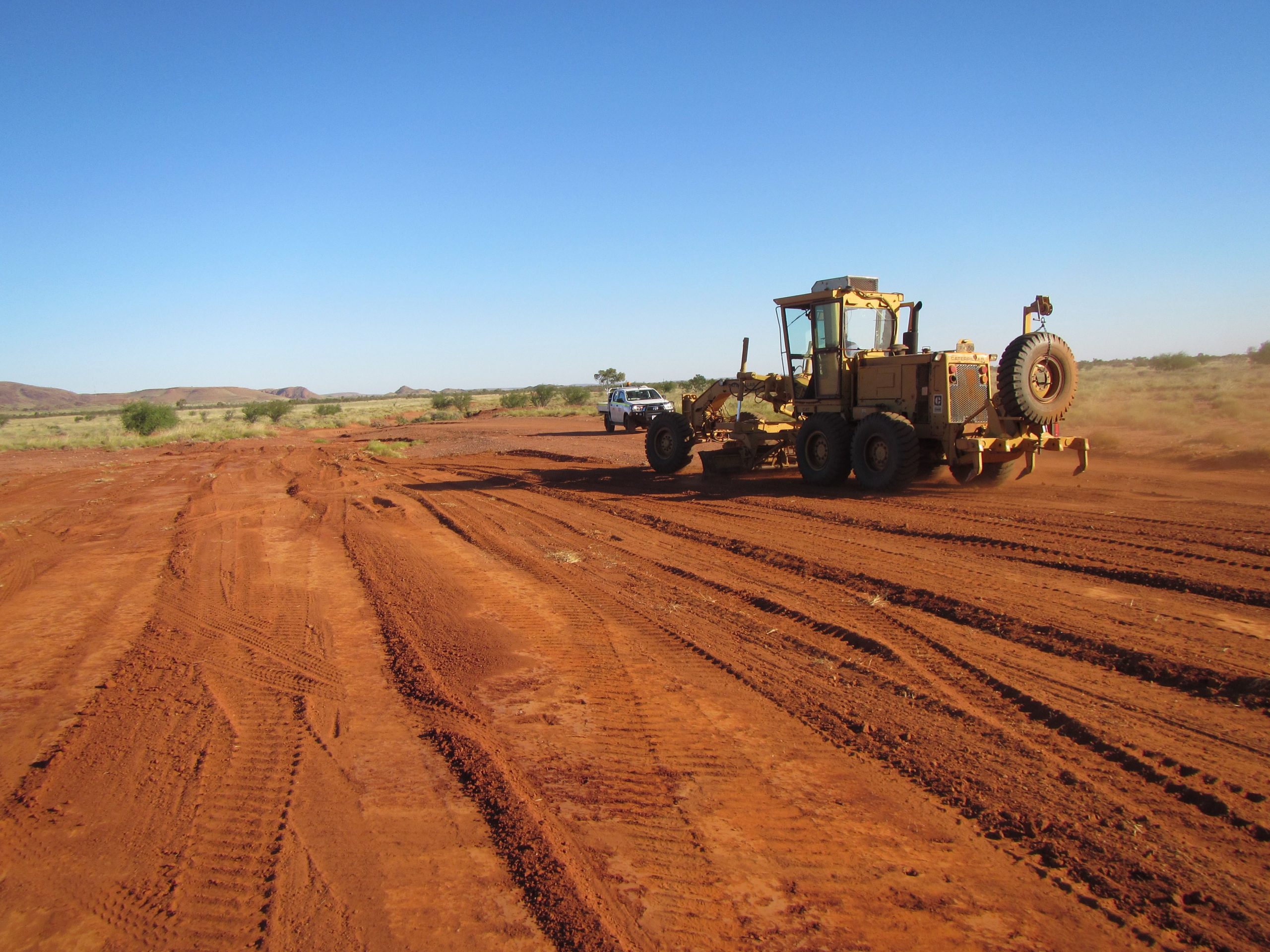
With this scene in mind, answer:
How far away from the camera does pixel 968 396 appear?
12898 millimetres

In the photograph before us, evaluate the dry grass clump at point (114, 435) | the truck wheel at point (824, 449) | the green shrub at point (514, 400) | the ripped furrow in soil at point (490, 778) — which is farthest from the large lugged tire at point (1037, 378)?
the green shrub at point (514, 400)

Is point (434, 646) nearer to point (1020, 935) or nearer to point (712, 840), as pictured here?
point (712, 840)

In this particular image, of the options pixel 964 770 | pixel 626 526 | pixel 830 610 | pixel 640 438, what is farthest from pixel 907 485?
pixel 640 438

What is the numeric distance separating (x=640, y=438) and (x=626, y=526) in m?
17.8

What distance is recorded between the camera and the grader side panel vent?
496 inches

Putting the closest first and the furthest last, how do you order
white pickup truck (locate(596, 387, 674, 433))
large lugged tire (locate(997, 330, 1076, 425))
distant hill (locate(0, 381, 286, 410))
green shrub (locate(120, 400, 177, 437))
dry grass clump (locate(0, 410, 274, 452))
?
large lugged tire (locate(997, 330, 1076, 425)) → white pickup truck (locate(596, 387, 674, 433)) → dry grass clump (locate(0, 410, 274, 452)) → green shrub (locate(120, 400, 177, 437)) → distant hill (locate(0, 381, 286, 410))

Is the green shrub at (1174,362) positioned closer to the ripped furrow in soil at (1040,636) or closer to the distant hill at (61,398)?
the ripped furrow in soil at (1040,636)

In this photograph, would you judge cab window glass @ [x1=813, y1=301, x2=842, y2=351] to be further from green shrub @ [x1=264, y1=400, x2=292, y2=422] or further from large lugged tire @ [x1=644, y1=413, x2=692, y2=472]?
green shrub @ [x1=264, y1=400, x2=292, y2=422]

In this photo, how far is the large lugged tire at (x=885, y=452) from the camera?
41.4ft

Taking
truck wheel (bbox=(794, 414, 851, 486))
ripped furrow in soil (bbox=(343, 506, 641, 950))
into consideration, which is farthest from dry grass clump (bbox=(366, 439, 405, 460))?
ripped furrow in soil (bbox=(343, 506, 641, 950))

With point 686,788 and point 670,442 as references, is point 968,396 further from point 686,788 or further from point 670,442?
point 686,788

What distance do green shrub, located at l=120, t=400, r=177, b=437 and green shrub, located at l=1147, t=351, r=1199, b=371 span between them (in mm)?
62178

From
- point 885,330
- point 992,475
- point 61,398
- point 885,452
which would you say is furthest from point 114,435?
point 61,398

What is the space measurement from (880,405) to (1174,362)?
54.4 meters
